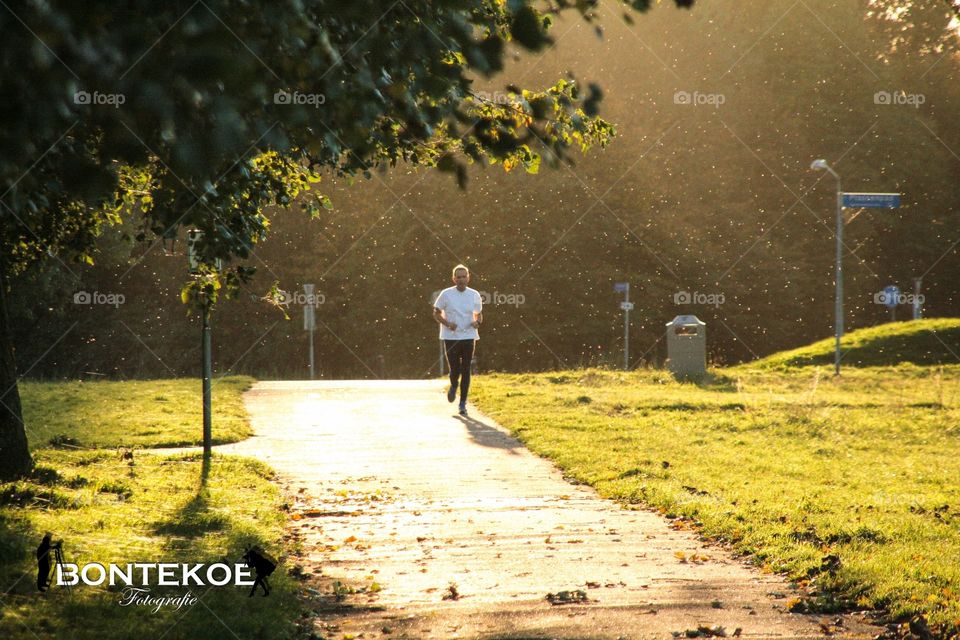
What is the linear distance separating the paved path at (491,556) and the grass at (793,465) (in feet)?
1.10

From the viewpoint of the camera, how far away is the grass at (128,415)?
12.1 m

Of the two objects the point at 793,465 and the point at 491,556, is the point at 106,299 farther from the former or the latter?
the point at 491,556

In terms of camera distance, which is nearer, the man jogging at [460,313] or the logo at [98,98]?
the logo at [98,98]

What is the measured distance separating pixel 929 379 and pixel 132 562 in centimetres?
2007

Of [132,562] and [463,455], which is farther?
[463,455]

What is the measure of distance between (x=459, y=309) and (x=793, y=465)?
506 cm

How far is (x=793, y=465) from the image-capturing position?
10.4 meters

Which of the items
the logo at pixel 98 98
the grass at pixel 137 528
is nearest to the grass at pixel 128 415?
the grass at pixel 137 528

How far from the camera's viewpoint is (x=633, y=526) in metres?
7.43

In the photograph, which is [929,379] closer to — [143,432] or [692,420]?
[692,420]

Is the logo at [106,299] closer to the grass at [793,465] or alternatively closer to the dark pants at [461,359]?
the grass at [793,465]

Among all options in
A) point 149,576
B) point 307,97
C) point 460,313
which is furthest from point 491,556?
point 460,313

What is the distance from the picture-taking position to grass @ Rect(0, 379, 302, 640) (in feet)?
15.7

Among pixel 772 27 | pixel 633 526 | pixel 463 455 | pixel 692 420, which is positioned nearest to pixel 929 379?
pixel 692 420
